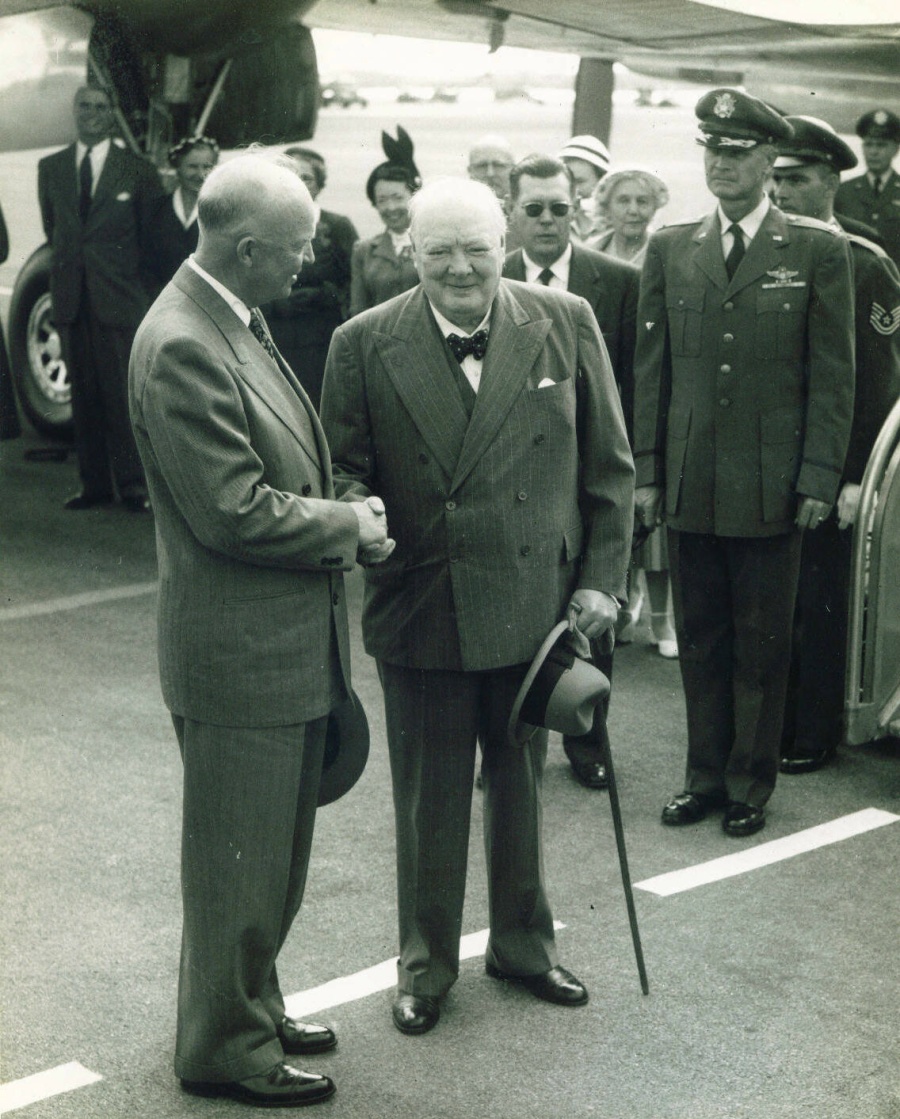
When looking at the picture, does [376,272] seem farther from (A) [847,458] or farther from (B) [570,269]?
(A) [847,458]

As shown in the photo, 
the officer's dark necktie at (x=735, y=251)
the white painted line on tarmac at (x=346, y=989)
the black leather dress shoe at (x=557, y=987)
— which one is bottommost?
the white painted line on tarmac at (x=346, y=989)

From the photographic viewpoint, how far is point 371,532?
2.99 meters

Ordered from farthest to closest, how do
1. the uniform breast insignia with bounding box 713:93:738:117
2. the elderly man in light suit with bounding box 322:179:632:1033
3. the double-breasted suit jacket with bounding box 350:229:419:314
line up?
the double-breasted suit jacket with bounding box 350:229:419:314
the uniform breast insignia with bounding box 713:93:738:117
the elderly man in light suit with bounding box 322:179:632:1033

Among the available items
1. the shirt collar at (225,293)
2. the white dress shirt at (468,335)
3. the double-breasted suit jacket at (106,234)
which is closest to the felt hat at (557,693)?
the white dress shirt at (468,335)

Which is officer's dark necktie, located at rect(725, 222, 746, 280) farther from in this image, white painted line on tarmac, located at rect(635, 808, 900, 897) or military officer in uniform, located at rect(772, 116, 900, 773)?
white painted line on tarmac, located at rect(635, 808, 900, 897)

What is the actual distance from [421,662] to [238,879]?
2.06ft

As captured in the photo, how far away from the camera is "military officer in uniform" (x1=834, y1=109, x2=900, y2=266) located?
28.3 feet

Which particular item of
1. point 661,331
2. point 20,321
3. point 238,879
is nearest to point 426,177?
point 20,321

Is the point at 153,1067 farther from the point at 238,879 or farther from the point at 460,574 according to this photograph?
the point at 460,574

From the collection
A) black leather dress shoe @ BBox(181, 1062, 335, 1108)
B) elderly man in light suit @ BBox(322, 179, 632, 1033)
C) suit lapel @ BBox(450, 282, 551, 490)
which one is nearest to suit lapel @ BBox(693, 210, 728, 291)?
elderly man in light suit @ BBox(322, 179, 632, 1033)

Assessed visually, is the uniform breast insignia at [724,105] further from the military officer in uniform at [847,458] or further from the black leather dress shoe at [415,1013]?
the black leather dress shoe at [415,1013]

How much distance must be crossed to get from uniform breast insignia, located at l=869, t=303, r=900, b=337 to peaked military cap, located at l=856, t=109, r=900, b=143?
4188mm

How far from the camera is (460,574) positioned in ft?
10.9

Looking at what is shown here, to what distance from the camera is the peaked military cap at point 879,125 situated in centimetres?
870
